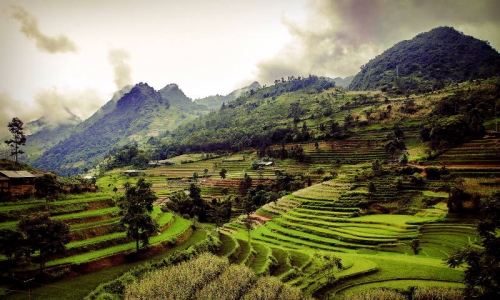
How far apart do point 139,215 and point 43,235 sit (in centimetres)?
809

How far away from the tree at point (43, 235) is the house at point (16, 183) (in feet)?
44.3

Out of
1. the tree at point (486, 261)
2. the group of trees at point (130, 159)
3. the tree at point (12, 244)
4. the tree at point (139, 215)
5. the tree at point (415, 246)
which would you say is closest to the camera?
the tree at point (486, 261)

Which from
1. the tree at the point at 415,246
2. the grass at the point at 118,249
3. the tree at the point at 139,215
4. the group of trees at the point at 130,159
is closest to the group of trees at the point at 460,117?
the tree at the point at 415,246

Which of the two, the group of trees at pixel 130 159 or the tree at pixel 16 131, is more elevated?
the tree at pixel 16 131

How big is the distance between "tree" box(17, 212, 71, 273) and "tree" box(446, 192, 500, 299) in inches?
1094

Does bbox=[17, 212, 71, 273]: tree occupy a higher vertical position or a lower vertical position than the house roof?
lower

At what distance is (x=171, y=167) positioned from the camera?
122 m

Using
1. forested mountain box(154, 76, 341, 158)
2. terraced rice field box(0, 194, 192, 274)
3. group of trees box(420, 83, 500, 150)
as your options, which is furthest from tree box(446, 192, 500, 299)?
forested mountain box(154, 76, 341, 158)

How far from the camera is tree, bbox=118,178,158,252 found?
29938 mm

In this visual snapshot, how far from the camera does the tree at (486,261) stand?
1219 cm

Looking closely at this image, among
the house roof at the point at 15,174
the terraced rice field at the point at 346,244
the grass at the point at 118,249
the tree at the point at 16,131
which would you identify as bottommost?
the terraced rice field at the point at 346,244

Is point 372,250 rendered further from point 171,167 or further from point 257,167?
point 171,167

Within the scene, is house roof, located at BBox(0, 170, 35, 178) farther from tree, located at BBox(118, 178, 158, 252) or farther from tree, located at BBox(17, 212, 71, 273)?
tree, located at BBox(118, 178, 158, 252)

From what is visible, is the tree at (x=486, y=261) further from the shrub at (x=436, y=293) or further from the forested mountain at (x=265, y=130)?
the forested mountain at (x=265, y=130)
